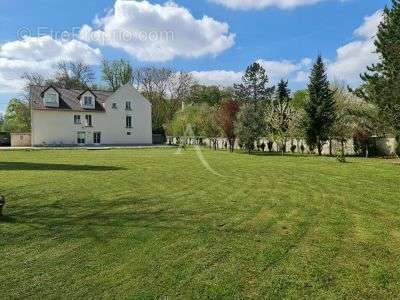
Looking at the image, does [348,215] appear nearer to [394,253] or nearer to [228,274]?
[394,253]

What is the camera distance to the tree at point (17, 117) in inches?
2837

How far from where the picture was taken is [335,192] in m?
12.1

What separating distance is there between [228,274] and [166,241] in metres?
1.63

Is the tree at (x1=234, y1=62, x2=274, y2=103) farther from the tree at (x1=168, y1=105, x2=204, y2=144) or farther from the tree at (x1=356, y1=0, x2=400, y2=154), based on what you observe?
the tree at (x1=356, y1=0, x2=400, y2=154)

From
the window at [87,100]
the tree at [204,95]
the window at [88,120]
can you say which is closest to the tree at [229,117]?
the window at [88,120]

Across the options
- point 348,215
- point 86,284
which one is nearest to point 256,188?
point 348,215

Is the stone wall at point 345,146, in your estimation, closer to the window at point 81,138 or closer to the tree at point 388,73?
the tree at point 388,73

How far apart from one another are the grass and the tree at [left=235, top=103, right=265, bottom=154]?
2619 cm

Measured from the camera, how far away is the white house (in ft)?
183

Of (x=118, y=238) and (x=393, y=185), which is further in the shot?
(x=393, y=185)

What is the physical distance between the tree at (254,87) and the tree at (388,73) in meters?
43.3

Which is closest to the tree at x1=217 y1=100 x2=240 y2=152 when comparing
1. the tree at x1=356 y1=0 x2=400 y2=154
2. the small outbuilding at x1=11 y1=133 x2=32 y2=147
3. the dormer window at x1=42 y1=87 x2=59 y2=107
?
the tree at x1=356 y1=0 x2=400 y2=154

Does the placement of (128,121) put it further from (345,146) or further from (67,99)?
(345,146)

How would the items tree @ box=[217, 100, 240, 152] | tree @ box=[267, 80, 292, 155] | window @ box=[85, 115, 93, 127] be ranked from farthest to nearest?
window @ box=[85, 115, 93, 127]
tree @ box=[267, 80, 292, 155]
tree @ box=[217, 100, 240, 152]
